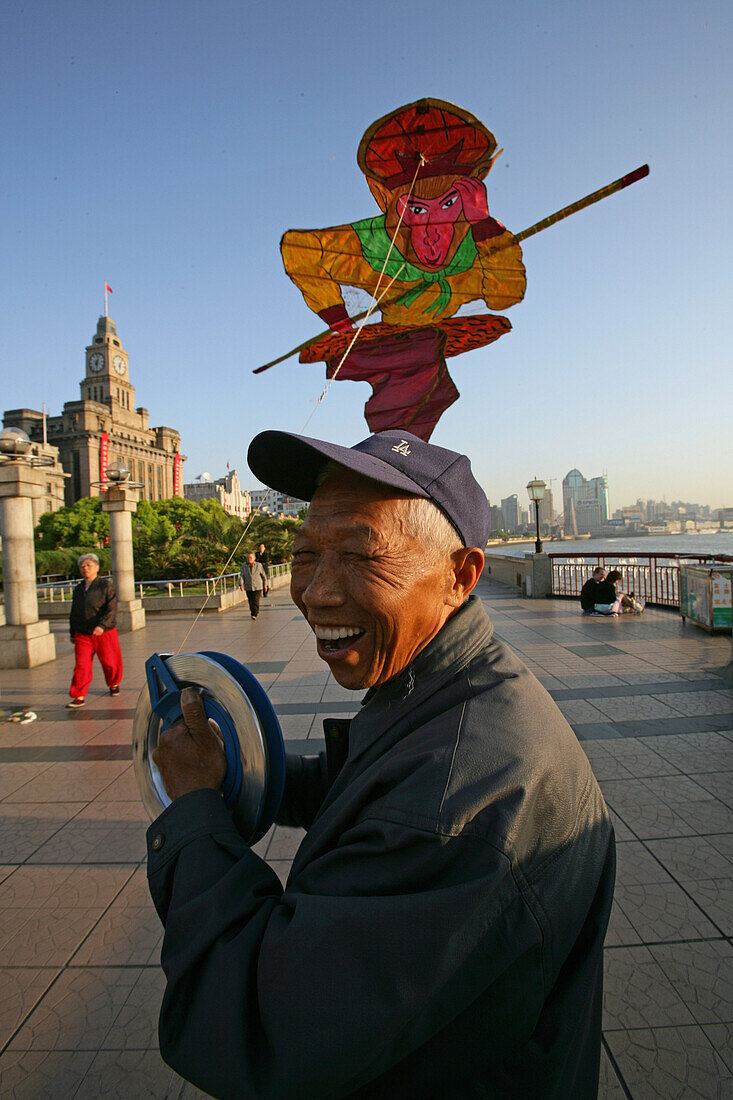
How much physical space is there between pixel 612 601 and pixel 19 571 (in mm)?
10756

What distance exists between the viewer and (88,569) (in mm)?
7305

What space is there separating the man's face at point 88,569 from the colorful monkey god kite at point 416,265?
14.6 feet

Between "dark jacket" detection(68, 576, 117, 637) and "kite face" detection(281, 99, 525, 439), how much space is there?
179 inches

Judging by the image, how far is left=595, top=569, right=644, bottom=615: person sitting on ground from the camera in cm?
1190

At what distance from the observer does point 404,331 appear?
158 inches

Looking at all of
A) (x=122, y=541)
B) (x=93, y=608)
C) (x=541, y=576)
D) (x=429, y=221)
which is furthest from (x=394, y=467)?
(x=541, y=576)

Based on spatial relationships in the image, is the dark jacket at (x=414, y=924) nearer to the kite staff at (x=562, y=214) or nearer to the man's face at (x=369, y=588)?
the man's face at (x=369, y=588)

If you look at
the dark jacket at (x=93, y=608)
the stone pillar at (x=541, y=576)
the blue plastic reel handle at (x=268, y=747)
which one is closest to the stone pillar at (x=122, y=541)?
the dark jacket at (x=93, y=608)

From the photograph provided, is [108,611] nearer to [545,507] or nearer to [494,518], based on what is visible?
[494,518]

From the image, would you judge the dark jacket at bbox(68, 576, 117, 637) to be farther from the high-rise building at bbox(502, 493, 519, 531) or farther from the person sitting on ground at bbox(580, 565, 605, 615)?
the high-rise building at bbox(502, 493, 519, 531)

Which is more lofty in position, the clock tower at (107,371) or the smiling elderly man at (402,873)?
the clock tower at (107,371)

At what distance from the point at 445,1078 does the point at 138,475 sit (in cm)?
10943

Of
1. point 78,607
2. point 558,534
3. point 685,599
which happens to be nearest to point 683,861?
point 78,607

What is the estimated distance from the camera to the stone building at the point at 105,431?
9575cm
